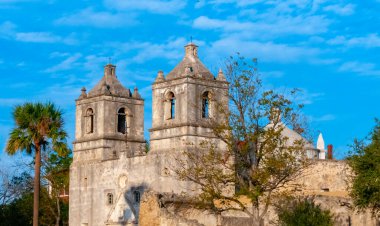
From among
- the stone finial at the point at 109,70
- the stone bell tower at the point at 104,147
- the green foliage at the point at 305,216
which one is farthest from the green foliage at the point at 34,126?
the stone finial at the point at 109,70

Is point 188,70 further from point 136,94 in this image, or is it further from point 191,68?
point 136,94

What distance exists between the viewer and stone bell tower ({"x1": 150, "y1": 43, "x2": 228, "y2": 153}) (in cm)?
4900

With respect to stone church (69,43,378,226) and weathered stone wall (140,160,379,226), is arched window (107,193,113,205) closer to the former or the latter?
stone church (69,43,378,226)

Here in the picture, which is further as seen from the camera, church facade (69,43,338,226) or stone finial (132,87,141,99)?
stone finial (132,87,141,99)

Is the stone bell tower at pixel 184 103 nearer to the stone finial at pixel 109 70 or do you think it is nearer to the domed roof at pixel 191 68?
the domed roof at pixel 191 68

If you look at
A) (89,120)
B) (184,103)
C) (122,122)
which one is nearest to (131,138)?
(122,122)

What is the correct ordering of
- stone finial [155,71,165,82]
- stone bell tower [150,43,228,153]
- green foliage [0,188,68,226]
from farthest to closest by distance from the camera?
green foliage [0,188,68,226] < stone finial [155,71,165,82] < stone bell tower [150,43,228,153]

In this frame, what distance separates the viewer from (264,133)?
3219 centimetres

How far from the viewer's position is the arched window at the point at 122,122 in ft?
183

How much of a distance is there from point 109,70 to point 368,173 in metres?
28.9

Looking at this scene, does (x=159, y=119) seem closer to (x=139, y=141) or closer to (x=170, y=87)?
(x=170, y=87)

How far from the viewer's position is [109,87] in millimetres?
56094

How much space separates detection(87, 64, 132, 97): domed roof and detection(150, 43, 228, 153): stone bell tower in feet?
16.3

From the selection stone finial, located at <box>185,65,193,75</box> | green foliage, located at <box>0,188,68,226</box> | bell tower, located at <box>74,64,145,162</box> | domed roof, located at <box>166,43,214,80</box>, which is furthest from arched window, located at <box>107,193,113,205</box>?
stone finial, located at <box>185,65,193,75</box>
